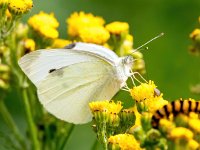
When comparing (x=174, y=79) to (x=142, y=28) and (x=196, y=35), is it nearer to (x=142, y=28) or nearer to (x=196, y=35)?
(x=142, y=28)

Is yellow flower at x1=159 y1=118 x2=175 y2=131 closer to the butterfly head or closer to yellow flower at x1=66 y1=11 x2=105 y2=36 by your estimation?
the butterfly head

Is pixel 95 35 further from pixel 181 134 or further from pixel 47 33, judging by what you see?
pixel 181 134

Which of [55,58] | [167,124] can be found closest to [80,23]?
[55,58]

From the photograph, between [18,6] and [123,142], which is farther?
[18,6]

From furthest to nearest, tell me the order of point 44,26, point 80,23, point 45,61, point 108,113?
1. point 80,23
2. point 44,26
3. point 45,61
4. point 108,113

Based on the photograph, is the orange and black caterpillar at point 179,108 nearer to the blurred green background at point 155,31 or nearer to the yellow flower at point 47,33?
the yellow flower at point 47,33

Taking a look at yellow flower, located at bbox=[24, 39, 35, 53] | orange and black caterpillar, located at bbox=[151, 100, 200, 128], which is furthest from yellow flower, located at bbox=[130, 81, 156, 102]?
yellow flower, located at bbox=[24, 39, 35, 53]
